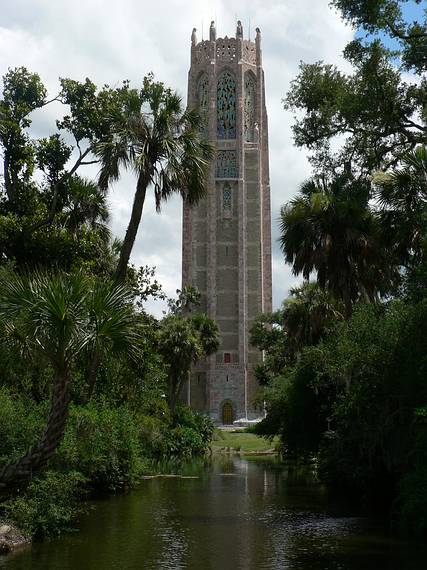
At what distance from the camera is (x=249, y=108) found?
243ft

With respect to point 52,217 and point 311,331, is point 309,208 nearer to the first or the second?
point 52,217

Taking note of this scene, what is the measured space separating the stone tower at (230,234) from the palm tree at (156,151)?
170ft

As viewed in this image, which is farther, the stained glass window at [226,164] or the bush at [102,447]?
the stained glass window at [226,164]

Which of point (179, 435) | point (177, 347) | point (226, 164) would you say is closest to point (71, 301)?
point (179, 435)

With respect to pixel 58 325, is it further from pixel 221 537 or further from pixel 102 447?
pixel 102 447

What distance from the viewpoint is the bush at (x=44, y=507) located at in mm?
11711

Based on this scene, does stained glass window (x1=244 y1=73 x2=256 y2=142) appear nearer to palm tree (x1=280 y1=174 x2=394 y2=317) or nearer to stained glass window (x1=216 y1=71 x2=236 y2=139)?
stained glass window (x1=216 y1=71 x2=236 y2=139)

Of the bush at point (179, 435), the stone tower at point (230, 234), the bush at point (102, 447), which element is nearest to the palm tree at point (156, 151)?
the bush at point (102, 447)

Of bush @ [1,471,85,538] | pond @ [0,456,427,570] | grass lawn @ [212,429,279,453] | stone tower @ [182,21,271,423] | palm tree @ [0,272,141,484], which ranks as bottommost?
pond @ [0,456,427,570]

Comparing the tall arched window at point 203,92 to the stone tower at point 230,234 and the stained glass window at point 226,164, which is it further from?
the stained glass window at point 226,164

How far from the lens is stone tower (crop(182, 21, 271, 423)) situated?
68.1 metres

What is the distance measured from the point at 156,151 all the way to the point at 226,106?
58864mm

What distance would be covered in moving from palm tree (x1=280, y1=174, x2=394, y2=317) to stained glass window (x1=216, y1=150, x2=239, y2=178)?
49.8 metres

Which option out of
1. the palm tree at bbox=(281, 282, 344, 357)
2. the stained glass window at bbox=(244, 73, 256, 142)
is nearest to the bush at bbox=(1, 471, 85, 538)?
the palm tree at bbox=(281, 282, 344, 357)
